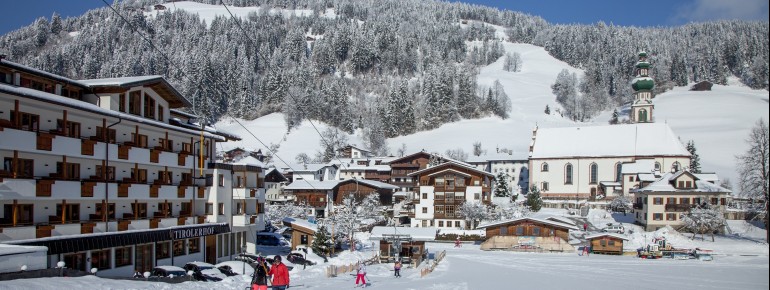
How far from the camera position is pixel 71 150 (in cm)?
2736

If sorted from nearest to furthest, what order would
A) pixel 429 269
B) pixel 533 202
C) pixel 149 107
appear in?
pixel 149 107 → pixel 429 269 → pixel 533 202

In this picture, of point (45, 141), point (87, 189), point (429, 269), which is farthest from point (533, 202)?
point (45, 141)

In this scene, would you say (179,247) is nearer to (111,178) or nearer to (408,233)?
(111,178)

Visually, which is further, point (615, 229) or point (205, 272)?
point (615, 229)

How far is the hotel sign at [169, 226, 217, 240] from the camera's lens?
34.0 meters

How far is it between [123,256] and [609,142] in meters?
88.8

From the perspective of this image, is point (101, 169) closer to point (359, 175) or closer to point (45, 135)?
point (45, 135)

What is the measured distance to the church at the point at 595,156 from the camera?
96188mm

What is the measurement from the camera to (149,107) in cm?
3478

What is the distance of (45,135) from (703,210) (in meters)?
59.9

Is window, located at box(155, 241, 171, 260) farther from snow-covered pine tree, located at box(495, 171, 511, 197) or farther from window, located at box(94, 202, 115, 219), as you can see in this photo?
snow-covered pine tree, located at box(495, 171, 511, 197)

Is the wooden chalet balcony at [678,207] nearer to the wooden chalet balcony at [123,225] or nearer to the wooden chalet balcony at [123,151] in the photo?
the wooden chalet balcony at [123,225]

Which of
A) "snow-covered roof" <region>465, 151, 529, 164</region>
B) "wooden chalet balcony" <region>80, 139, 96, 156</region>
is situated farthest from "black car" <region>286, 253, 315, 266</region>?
"snow-covered roof" <region>465, 151, 529, 164</region>

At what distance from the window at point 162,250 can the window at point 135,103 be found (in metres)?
7.33
